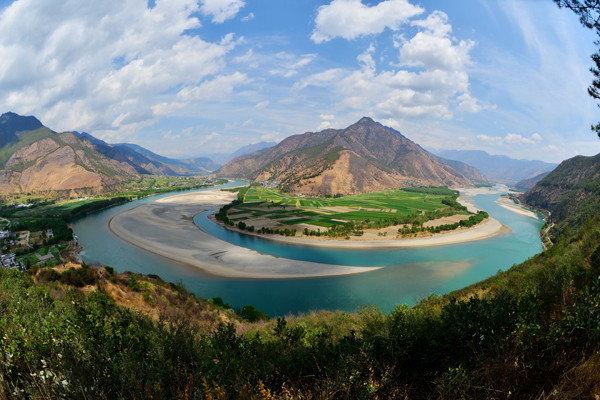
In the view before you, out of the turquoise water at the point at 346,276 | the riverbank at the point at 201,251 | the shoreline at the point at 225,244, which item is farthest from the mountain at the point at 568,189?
the riverbank at the point at 201,251

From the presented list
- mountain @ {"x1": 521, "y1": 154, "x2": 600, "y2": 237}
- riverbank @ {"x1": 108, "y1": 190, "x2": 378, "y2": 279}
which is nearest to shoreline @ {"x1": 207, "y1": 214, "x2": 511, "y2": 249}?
riverbank @ {"x1": 108, "y1": 190, "x2": 378, "y2": 279}

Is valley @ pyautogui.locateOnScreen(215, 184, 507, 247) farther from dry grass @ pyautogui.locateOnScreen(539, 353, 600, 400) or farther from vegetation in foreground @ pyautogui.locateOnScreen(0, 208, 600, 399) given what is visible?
dry grass @ pyautogui.locateOnScreen(539, 353, 600, 400)

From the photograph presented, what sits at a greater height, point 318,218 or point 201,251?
point 318,218

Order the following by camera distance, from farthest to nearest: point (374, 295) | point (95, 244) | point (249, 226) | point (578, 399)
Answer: point (249, 226) < point (95, 244) < point (374, 295) < point (578, 399)

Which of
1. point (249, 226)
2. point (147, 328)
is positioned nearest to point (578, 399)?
point (147, 328)

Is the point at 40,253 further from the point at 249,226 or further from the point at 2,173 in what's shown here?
the point at 2,173

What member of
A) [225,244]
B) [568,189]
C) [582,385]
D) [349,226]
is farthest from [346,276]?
[568,189]

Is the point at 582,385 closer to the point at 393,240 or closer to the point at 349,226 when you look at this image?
the point at 393,240

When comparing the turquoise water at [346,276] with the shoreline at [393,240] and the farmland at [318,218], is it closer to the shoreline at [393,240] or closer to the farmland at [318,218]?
the shoreline at [393,240]
